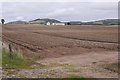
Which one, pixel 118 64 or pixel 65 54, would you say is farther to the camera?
pixel 65 54

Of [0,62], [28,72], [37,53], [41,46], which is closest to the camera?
[28,72]

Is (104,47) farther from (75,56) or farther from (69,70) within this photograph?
(69,70)

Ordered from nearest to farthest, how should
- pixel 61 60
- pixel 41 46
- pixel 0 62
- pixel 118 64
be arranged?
pixel 0 62 → pixel 118 64 → pixel 61 60 → pixel 41 46

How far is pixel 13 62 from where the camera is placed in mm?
19797

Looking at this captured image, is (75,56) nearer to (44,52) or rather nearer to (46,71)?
(44,52)

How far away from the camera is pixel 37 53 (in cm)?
2691

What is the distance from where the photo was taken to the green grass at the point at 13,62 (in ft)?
61.6

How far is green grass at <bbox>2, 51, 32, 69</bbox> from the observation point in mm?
18772

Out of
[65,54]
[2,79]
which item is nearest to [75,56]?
[65,54]

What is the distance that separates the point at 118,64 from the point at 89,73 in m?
3.77

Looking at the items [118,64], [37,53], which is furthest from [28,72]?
[37,53]

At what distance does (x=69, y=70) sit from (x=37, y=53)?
899cm

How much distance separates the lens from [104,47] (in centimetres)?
3177

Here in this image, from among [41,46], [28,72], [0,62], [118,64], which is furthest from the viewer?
[41,46]
